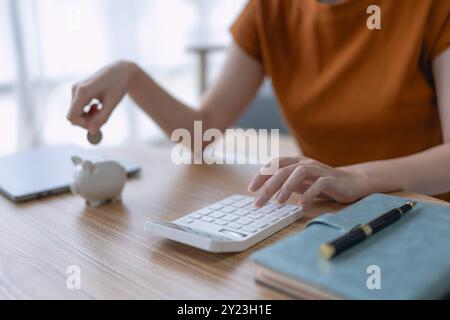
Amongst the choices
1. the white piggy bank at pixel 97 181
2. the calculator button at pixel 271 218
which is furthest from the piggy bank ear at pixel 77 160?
the calculator button at pixel 271 218

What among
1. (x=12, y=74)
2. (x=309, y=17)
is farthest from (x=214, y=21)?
(x=309, y=17)

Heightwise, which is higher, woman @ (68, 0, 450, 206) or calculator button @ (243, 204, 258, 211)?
woman @ (68, 0, 450, 206)

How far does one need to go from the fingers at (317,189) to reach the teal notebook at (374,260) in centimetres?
10

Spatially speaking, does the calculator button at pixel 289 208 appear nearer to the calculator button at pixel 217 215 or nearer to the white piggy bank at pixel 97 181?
the calculator button at pixel 217 215

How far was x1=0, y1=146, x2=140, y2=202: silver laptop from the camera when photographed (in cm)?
79

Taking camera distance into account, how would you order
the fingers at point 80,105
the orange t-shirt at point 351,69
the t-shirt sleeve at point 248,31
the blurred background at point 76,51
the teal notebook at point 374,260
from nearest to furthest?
the teal notebook at point 374,260 < the fingers at point 80,105 < the orange t-shirt at point 351,69 < the t-shirt sleeve at point 248,31 < the blurred background at point 76,51

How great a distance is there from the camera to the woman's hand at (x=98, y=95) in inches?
31.1

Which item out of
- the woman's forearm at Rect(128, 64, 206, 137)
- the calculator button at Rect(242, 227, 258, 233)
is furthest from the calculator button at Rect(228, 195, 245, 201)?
the woman's forearm at Rect(128, 64, 206, 137)

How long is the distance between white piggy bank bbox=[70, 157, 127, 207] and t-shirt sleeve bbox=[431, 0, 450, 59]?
1.95ft

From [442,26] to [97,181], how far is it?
0.65 meters

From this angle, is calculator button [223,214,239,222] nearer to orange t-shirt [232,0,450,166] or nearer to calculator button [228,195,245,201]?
calculator button [228,195,245,201]
